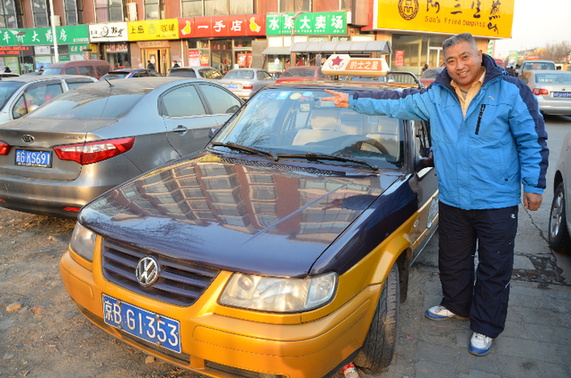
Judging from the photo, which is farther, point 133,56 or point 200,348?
point 133,56

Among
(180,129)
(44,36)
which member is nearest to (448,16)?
(44,36)

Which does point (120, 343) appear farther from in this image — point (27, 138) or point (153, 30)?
point (153, 30)

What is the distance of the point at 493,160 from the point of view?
8.84 feet

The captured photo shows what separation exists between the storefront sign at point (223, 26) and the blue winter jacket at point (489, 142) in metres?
24.5

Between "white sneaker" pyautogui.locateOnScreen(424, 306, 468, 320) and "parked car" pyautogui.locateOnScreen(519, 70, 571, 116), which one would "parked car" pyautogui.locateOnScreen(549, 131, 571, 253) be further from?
"parked car" pyautogui.locateOnScreen(519, 70, 571, 116)

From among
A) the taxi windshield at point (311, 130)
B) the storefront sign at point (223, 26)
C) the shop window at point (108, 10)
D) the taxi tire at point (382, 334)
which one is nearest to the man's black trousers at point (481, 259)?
the taxi windshield at point (311, 130)

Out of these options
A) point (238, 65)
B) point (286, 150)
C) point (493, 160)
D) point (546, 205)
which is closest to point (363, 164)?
point (286, 150)

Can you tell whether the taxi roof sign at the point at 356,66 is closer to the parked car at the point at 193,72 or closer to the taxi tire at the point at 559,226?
the taxi tire at the point at 559,226

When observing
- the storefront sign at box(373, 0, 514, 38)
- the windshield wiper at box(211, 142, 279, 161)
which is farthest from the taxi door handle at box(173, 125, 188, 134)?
the storefront sign at box(373, 0, 514, 38)

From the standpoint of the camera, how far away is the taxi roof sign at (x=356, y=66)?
3.75 m

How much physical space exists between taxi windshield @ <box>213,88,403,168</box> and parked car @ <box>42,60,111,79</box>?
14.1 m

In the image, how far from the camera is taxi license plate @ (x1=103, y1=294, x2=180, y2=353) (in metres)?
2.10

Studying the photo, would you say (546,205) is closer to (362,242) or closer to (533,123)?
(533,123)

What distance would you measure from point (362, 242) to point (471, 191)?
36.4 inches
